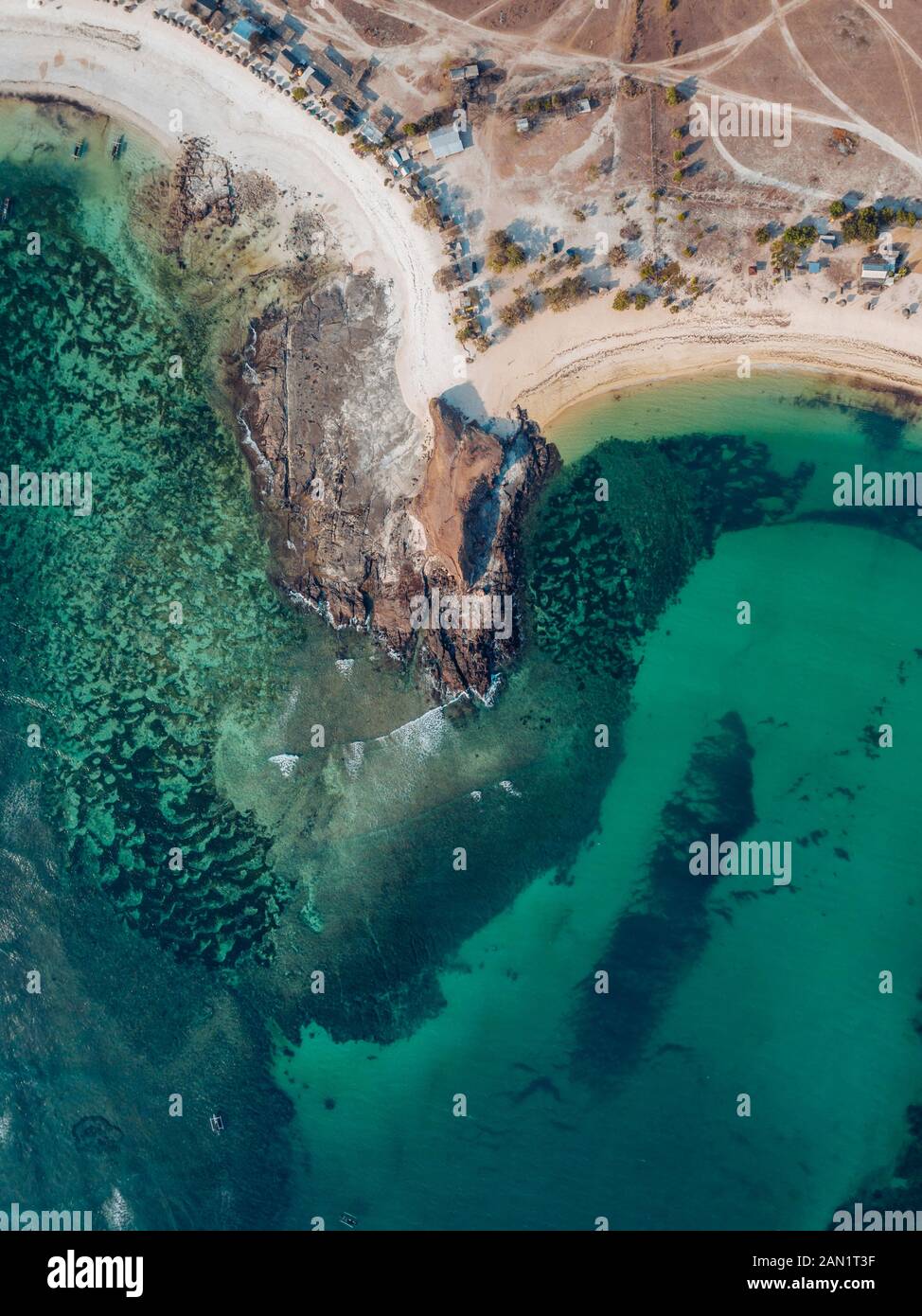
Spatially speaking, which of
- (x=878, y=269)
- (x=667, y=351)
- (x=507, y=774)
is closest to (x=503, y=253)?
(x=667, y=351)

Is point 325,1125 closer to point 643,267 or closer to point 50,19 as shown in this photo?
point 643,267

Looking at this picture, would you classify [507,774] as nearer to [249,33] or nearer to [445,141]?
[445,141]

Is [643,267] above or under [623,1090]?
above

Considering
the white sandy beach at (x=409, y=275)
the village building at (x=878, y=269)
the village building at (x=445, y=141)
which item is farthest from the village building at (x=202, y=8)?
the village building at (x=878, y=269)

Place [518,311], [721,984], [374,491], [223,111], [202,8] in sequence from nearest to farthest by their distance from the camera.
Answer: [202,8], [223,111], [518,311], [721,984], [374,491]

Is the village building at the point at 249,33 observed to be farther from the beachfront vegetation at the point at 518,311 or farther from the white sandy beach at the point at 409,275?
the beachfront vegetation at the point at 518,311

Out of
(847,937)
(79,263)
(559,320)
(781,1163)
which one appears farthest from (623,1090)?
(79,263)

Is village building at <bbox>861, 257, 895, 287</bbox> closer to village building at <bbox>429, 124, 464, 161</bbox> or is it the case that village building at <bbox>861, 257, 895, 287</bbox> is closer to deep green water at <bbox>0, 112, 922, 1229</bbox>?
deep green water at <bbox>0, 112, 922, 1229</bbox>
